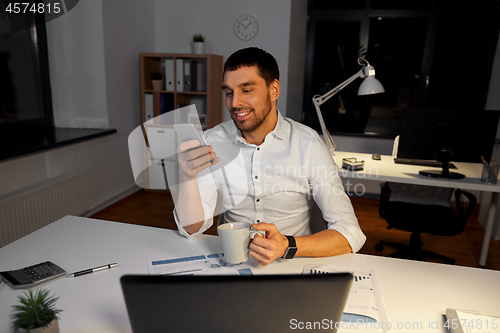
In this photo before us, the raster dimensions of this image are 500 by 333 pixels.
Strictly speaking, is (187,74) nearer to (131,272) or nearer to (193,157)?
(193,157)

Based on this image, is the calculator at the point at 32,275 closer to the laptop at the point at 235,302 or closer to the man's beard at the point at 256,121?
the laptop at the point at 235,302

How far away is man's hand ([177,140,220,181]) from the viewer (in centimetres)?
106

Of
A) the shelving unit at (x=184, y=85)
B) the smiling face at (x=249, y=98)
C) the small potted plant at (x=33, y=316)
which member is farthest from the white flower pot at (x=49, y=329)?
the shelving unit at (x=184, y=85)

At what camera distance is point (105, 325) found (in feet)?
2.54

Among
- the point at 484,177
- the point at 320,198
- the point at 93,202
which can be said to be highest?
the point at 320,198

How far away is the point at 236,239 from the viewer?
3.01 feet

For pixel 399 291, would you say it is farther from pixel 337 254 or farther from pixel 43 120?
pixel 43 120

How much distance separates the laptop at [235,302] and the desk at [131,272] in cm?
31

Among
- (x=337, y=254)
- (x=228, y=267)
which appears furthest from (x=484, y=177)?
(x=228, y=267)

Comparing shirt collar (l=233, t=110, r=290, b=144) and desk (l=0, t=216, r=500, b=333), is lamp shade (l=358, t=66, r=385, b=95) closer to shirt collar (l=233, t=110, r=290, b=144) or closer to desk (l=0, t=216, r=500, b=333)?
shirt collar (l=233, t=110, r=290, b=144)

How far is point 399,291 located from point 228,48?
346cm

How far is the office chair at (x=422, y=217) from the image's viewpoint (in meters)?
2.18

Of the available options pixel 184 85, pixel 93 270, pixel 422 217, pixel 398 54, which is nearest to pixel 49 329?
pixel 93 270

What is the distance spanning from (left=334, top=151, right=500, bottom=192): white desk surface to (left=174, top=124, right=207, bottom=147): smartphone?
1.49 m
